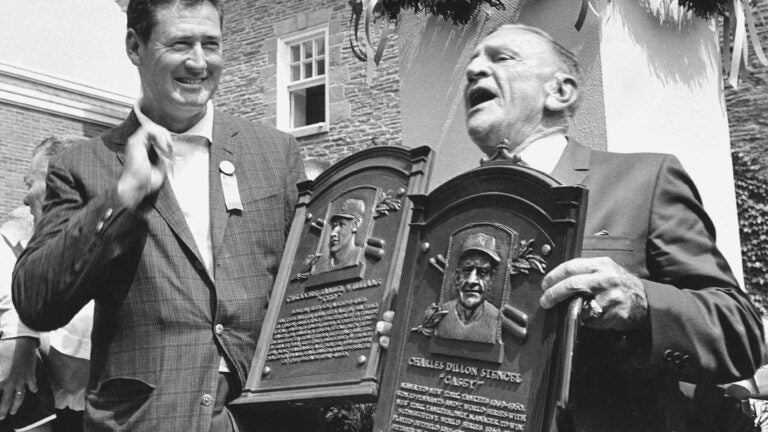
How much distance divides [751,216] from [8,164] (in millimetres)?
12196

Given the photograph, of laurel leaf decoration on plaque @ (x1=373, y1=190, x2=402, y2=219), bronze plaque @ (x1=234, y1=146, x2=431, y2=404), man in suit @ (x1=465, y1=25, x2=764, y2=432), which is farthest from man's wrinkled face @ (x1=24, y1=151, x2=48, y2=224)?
man in suit @ (x1=465, y1=25, x2=764, y2=432)

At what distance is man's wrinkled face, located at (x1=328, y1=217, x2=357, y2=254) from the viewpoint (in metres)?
3.20

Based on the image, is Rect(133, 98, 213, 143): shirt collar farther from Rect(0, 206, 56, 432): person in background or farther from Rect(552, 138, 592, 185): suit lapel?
Rect(0, 206, 56, 432): person in background

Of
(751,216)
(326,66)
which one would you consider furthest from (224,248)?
(326,66)

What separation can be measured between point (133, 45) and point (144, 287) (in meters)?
0.91

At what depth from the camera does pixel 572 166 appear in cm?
283

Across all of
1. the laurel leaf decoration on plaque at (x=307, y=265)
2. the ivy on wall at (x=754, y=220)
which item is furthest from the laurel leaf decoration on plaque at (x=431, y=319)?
the ivy on wall at (x=754, y=220)

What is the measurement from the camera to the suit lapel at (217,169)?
3197 millimetres

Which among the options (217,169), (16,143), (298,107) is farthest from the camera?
(298,107)

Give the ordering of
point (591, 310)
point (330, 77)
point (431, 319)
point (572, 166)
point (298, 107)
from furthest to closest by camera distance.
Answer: point (298, 107)
point (330, 77)
point (572, 166)
point (431, 319)
point (591, 310)

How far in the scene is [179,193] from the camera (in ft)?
10.7

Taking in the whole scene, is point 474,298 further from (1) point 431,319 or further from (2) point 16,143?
(2) point 16,143

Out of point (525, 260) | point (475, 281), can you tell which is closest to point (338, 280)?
point (475, 281)

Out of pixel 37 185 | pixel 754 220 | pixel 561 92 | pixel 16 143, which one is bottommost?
pixel 561 92
